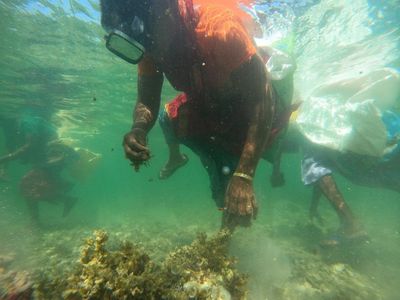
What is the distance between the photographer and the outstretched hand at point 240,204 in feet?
10.2

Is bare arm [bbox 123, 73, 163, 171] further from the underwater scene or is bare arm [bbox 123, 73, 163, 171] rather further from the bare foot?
the bare foot

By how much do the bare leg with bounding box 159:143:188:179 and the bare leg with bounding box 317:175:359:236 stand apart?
14.5 feet

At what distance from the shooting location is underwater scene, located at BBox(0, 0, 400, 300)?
3.37m

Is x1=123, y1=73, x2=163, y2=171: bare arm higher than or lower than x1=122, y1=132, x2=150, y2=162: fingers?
higher

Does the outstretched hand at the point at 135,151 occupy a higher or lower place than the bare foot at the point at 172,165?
higher

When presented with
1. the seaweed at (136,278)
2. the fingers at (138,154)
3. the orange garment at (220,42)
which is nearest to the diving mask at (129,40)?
the orange garment at (220,42)

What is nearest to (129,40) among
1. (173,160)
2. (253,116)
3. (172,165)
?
(253,116)

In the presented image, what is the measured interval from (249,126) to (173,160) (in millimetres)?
3151

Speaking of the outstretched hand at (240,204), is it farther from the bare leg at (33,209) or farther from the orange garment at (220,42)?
the bare leg at (33,209)

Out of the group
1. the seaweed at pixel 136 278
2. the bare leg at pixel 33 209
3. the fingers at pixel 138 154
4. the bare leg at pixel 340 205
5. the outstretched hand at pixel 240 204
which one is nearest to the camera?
the seaweed at pixel 136 278

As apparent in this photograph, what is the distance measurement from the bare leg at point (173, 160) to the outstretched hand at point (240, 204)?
305cm

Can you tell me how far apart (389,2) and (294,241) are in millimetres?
10356

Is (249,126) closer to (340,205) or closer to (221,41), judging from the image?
(221,41)

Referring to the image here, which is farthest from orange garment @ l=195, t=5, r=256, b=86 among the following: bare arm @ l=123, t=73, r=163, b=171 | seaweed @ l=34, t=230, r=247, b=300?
seaweed @ l=34, t=230, r=247, b=300
